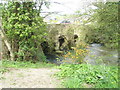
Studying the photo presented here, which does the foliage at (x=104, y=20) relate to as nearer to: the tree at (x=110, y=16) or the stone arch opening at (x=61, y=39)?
the tree at (x=110, y=16)

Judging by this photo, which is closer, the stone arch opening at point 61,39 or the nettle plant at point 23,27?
the nettle plant at point 23,27

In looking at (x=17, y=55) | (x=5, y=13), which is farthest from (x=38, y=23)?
(x=17, y=55)

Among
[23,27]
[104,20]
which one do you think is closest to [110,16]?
[104,20]

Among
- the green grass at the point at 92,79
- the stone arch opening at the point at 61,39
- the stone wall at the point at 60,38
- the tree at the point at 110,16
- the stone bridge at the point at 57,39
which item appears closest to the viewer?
the green grass at the point at 92,79

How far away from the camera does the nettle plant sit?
13.1 ft

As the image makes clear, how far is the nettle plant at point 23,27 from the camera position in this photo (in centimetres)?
399

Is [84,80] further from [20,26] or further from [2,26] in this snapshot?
[2,26]

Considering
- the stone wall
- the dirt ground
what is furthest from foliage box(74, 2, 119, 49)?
the dirt ground

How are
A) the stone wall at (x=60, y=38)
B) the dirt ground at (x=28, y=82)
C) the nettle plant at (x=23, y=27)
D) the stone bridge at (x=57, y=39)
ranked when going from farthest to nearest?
the stone bridge at (x=57, y=39), the stone wall at (x=60, y=38), the nettle plant at (x=23, y=27), the dirt ground at (x=28, y=82)

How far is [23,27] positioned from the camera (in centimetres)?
400

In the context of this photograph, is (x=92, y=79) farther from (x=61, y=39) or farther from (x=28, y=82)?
(x=61, y=39)

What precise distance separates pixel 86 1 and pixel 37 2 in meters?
1.86

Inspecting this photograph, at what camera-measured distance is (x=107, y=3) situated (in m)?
2.79

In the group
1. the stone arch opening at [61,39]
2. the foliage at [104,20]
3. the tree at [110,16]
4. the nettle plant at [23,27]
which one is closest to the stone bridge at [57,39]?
the stone arch opening at [61,39]
